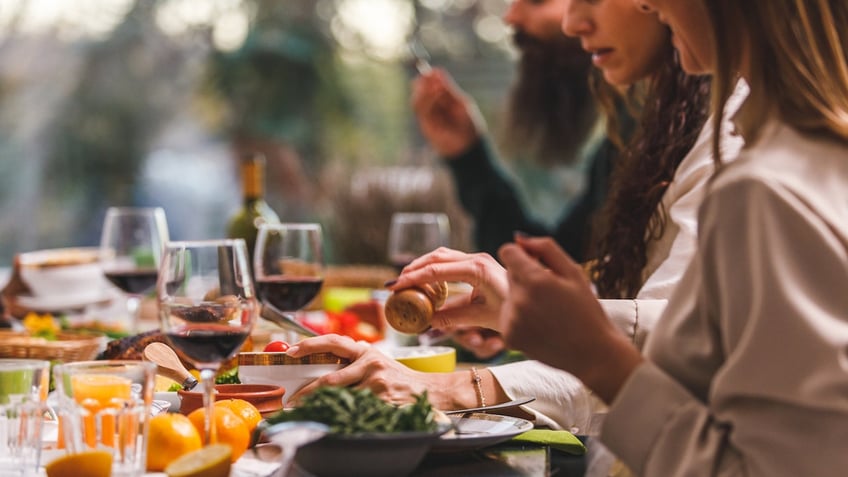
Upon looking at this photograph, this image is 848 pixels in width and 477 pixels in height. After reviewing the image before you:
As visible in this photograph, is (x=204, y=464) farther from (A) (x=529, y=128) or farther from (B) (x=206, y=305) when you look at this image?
(A) (x=529, y=128)

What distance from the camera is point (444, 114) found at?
3182 millimetres

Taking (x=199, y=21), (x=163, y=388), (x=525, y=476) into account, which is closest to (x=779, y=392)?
(x=525, y=476)

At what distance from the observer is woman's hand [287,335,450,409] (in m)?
1.25

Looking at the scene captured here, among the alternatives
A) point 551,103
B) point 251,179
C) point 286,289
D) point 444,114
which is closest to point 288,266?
point 286,289

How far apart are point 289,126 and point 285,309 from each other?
464 centimetres

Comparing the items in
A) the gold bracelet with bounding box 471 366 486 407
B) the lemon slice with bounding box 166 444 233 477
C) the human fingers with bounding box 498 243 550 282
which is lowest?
the gold bracelet with bounding box 471 366 486 407

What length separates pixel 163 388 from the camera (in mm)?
1408

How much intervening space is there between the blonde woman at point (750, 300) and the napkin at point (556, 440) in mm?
269

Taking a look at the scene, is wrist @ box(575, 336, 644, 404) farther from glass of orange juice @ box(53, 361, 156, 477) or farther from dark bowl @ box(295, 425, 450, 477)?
glass of orange juice @ box(53, 361, 156, 477)

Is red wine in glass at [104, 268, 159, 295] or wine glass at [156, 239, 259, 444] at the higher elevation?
wine glass at [156, 239, 259, 444]

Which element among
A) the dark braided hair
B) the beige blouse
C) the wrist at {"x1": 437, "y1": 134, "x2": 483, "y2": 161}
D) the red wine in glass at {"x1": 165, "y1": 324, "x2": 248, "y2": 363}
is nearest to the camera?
the beige blouse

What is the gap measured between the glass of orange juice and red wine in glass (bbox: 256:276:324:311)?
83 cm

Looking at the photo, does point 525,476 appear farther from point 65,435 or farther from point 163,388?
point 163,388

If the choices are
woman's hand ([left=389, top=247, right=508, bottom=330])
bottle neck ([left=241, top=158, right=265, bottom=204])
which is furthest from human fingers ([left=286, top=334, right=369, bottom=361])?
bottle neck ([left=241, top=158, right=265, bottom=204])
